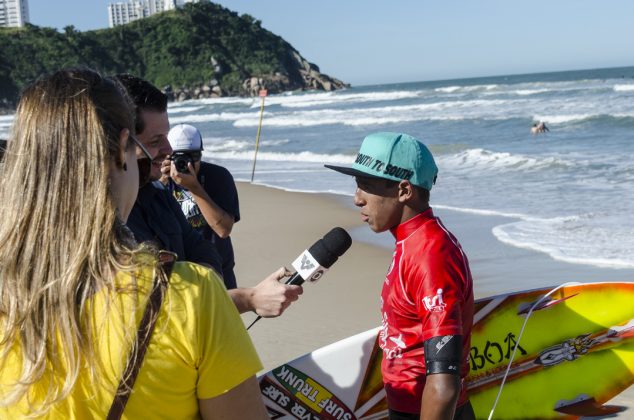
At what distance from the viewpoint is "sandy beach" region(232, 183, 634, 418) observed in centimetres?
633

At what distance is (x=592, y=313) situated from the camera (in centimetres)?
400

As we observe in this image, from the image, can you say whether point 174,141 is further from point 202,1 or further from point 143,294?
point 202,1

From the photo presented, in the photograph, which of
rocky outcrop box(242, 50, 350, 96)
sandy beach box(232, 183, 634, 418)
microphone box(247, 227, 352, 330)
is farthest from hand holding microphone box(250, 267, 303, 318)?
rocky outcrop box(242, 50, 350, 96)

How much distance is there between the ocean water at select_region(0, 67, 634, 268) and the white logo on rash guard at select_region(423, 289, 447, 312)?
590 centimetres

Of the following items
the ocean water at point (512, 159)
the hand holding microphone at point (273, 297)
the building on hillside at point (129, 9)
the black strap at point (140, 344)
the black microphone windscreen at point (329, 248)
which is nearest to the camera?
the black strap at point (140, 344)

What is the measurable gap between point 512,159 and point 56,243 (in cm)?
1677

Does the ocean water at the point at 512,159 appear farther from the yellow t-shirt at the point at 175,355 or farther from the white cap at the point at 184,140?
the yellow t-shirt at the point at 175,355

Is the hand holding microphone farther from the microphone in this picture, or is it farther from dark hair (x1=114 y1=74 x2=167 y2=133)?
dark hair (x1=114 y1=74 x2=167 y2=133)

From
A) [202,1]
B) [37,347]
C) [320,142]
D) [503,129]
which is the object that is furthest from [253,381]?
[202,1]

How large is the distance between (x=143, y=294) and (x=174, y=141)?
262cm

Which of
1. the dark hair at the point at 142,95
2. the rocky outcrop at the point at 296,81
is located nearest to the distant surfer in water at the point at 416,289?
the dark hair at the point at 142,95

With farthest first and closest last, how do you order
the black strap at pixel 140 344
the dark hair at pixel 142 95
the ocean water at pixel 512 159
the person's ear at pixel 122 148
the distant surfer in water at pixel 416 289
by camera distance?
the ocean water at pixel 512 159 → the dark hair at pixel 142 95 → the distant surfer in water at pixel 416 289 → the person's ear at pixel 122 148 → the black strap at pixel 140 344

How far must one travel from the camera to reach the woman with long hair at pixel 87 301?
4.46 feet

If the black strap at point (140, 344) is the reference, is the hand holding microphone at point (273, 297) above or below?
below
